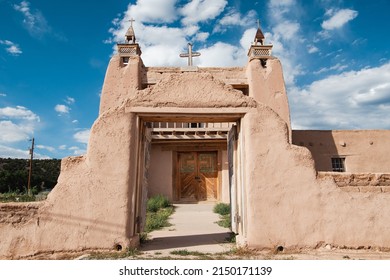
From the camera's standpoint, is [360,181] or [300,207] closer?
[300,207]

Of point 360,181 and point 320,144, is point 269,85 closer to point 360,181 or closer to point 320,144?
point 320,144

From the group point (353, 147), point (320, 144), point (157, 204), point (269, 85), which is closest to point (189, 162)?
point (157, 204)

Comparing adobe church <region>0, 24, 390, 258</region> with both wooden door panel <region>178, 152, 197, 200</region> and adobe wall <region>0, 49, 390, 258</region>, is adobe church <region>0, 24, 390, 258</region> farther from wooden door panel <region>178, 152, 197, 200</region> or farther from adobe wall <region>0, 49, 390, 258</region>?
wooden door panel <region>178, 152, 197, 200</region>

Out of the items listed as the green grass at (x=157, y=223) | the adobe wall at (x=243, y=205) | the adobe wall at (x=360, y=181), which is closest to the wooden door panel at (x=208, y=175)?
the green grass at (x=157, y=223)

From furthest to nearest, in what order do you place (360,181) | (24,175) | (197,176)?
(24,175), (197,176), (360,181)

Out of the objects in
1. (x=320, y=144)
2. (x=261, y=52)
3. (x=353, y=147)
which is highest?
(x=261, y=52)

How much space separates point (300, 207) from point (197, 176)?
11.4m

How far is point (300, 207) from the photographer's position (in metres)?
6.30

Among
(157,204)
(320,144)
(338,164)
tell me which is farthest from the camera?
(338,164)

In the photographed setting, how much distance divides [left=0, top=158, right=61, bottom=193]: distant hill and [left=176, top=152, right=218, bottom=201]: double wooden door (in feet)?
34.5

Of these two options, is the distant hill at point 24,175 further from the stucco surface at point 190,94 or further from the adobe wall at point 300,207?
the adobe wall at point 300,207

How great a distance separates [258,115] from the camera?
6.74 meters

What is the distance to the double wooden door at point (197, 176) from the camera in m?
17.4
